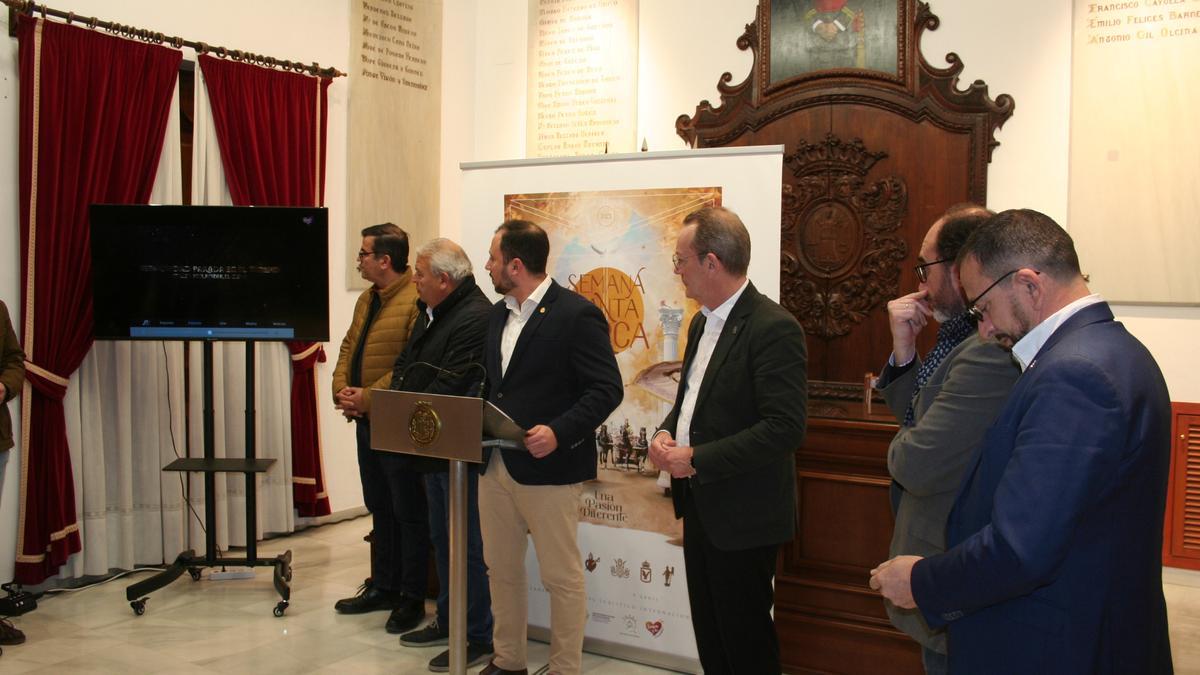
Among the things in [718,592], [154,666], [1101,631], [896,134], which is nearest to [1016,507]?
[1101,631]

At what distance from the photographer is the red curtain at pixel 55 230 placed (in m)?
4.30

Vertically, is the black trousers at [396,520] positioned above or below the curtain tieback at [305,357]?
below

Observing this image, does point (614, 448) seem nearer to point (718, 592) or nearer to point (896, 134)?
point (718, 592)

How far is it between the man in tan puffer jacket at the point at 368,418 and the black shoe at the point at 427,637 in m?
0.14

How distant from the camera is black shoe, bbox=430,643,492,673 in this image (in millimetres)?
3537

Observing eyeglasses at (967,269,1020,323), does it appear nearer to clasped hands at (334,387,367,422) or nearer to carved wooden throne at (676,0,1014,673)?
clasped hands at (334,387,367,422)

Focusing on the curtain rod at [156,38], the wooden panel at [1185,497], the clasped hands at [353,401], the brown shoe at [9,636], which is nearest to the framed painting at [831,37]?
the wooden panel at [1185,497]

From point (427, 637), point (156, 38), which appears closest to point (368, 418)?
point (427, 637)

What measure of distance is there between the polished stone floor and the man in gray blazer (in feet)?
5.60

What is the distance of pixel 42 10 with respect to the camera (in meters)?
4.30

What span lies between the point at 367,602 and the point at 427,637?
0.52 metres

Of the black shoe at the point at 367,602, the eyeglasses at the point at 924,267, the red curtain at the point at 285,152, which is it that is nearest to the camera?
the eyeglasses at the point at 924,267

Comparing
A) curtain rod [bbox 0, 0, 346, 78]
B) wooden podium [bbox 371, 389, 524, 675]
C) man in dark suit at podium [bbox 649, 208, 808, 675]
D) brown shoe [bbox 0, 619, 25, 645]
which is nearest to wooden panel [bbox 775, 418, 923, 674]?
man in dark suit at podium [bbox 649, 208, 808, 675]

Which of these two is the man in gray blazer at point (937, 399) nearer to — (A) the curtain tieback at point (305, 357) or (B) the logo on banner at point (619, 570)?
(B) the logo on banner at point (619, 570)
